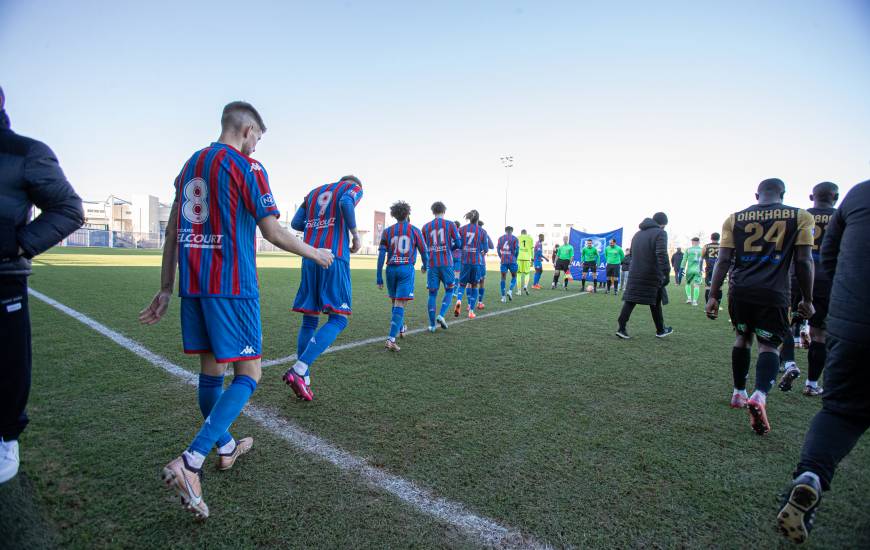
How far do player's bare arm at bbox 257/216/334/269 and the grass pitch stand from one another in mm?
1255

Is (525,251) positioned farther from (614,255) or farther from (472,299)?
(472,299)

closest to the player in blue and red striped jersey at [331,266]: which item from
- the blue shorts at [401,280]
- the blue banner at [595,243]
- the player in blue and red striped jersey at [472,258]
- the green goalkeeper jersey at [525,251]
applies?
the blue shorts at [401,280]

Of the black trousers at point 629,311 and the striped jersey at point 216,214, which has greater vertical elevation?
the striped jersey at point 216,214

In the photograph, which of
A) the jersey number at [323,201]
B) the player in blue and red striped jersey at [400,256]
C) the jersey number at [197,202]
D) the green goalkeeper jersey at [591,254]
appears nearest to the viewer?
the jersey number at [197,202]

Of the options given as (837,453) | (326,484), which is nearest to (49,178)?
(326,484)

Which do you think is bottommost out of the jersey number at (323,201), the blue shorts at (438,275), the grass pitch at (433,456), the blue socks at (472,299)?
the grass pitch at (433,456)

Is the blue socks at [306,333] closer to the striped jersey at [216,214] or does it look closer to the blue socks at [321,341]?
the blue socks at [321,341]

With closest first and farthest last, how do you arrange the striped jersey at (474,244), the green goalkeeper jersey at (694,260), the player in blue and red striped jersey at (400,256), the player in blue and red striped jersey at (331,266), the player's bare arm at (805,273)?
the player's bare arm at (805,273), the player in blue and red striped jersey at (331,266), the player in blue and red striped jersey at (400,256), the striped jersey at (474,244), the green goalkeeper jersey at (694,260)

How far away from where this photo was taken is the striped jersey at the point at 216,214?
2.10 metres

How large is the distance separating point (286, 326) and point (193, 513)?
5.00 meters

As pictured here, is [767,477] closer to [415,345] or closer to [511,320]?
[415,345]

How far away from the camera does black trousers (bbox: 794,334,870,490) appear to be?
1915mm

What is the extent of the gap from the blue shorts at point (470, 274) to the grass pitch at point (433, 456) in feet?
12.9

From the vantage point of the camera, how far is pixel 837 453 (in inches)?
76.4
